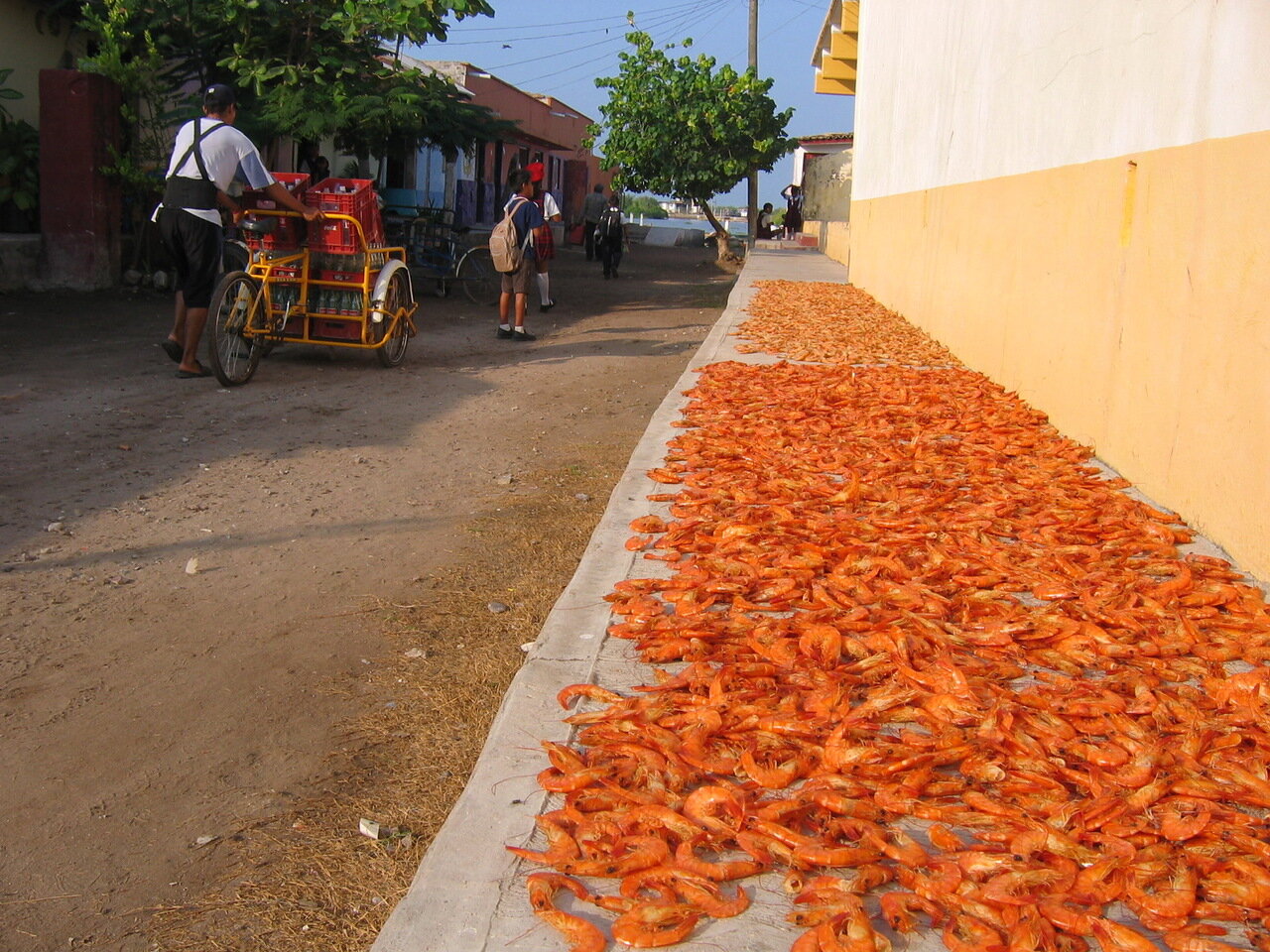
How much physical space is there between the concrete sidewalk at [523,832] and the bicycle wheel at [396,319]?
16.7 ft

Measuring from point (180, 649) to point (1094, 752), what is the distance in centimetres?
282

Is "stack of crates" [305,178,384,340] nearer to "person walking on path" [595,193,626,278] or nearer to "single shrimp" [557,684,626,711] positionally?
"single shrimp" [557,684,626,711]

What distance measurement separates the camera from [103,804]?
2896 millimetres

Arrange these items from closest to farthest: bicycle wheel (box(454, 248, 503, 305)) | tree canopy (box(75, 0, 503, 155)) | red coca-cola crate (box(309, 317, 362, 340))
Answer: red coca-cola crate (box(309, 317, 362, 340)) < tree canopy (box(75, 0, 503, 155)) < bicycle wheel (box(454, 248, 503, 305))

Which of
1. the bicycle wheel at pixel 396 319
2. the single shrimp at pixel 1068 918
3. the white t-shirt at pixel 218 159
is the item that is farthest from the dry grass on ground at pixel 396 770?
the bicycle wheel at pixel 396 319

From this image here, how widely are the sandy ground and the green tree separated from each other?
17.6 meters

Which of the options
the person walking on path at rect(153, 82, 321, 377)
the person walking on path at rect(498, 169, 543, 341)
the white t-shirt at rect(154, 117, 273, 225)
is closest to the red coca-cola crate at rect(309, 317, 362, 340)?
the person walking on path at rect(153, 82, 321, 377)

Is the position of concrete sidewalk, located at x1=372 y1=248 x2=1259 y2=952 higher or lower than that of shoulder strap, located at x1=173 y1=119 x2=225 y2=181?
lower

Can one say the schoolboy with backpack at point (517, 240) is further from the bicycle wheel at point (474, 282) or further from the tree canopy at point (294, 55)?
the bicycle wheel at point (474, 282)

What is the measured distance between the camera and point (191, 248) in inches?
300

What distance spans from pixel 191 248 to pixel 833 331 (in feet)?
20.2

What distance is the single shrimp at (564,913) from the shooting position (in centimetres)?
211

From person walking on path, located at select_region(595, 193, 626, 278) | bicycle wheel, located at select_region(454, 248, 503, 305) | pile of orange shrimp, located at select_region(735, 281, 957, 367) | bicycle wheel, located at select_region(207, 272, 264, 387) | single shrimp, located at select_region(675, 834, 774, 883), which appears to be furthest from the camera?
person walking on path, located at select_region(595, 193, 626, 278)

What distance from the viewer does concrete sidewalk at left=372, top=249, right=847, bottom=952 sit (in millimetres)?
2162
